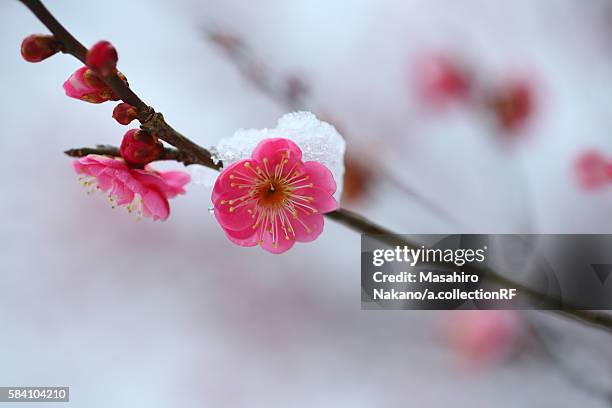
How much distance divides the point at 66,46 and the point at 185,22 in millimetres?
709

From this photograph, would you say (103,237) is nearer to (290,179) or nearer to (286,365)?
(286,365)

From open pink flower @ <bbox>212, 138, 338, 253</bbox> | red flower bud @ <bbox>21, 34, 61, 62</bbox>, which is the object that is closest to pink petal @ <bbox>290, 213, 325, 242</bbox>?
open pink flower @ <bbox>212, 138, 338, 253</bbox>

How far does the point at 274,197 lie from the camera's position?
437mm

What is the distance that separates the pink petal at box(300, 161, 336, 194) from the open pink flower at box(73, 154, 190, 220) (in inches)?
4.6

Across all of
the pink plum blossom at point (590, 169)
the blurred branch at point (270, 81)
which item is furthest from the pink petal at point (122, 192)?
the pink plum blossom at point (590, 169)

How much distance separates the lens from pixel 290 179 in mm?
416

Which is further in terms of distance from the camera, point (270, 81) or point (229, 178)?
point (270, 81)

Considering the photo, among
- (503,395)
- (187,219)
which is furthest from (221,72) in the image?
(503,395)

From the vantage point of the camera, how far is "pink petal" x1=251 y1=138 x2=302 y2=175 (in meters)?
0.38

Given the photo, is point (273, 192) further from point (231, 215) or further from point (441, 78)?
point (441, 78)

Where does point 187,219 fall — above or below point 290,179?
above

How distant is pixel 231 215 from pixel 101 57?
15 centimetres

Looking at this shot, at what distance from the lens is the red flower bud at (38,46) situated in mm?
318

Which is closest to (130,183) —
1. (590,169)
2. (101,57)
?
(101,57)
